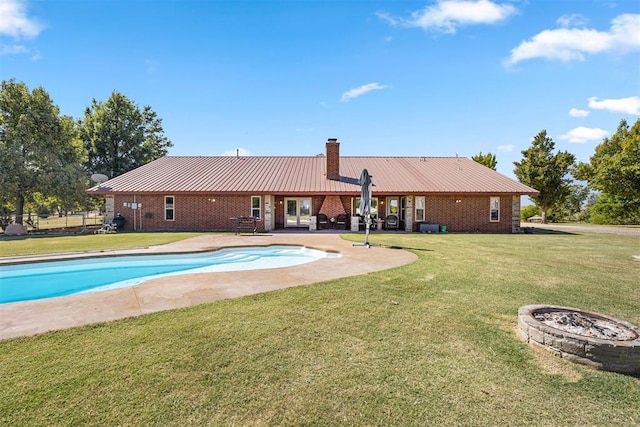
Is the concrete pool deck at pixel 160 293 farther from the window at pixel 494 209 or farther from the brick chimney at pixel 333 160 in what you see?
the window at pixel 494 209

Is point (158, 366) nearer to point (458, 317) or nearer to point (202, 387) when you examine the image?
point (202, 387)

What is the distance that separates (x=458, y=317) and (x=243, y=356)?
2983 mm

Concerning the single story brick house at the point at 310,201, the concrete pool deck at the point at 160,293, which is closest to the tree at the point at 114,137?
the single story brick house at the point at 310,201

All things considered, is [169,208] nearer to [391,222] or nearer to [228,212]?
[228,212]

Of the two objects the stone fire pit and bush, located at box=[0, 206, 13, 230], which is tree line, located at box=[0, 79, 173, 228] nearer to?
bush, located at box=[0, 206, 13, 230]

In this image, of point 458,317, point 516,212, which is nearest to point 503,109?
point 516,212

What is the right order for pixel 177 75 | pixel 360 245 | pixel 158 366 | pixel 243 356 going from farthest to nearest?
pixel 177 75
pixel 360 245
pixel 243 356
pixel 158 366

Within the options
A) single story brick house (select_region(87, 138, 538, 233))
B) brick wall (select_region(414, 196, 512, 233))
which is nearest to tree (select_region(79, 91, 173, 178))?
single story brick house (select_region(87, 138, 538, 233))

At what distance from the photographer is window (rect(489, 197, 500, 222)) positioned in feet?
61.3

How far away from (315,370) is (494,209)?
63.1 ft

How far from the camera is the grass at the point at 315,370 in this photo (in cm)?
235

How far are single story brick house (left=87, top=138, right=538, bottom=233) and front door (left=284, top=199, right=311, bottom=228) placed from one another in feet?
0.21

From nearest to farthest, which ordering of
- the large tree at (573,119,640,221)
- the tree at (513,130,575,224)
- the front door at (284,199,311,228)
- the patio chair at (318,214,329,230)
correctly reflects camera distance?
the patio chair at (318,214,329,230)
the front door at (284,199,311,228)
the large tree at (573,119,640,221)
the tree at (513,130,575,224)

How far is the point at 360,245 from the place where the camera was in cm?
1133
